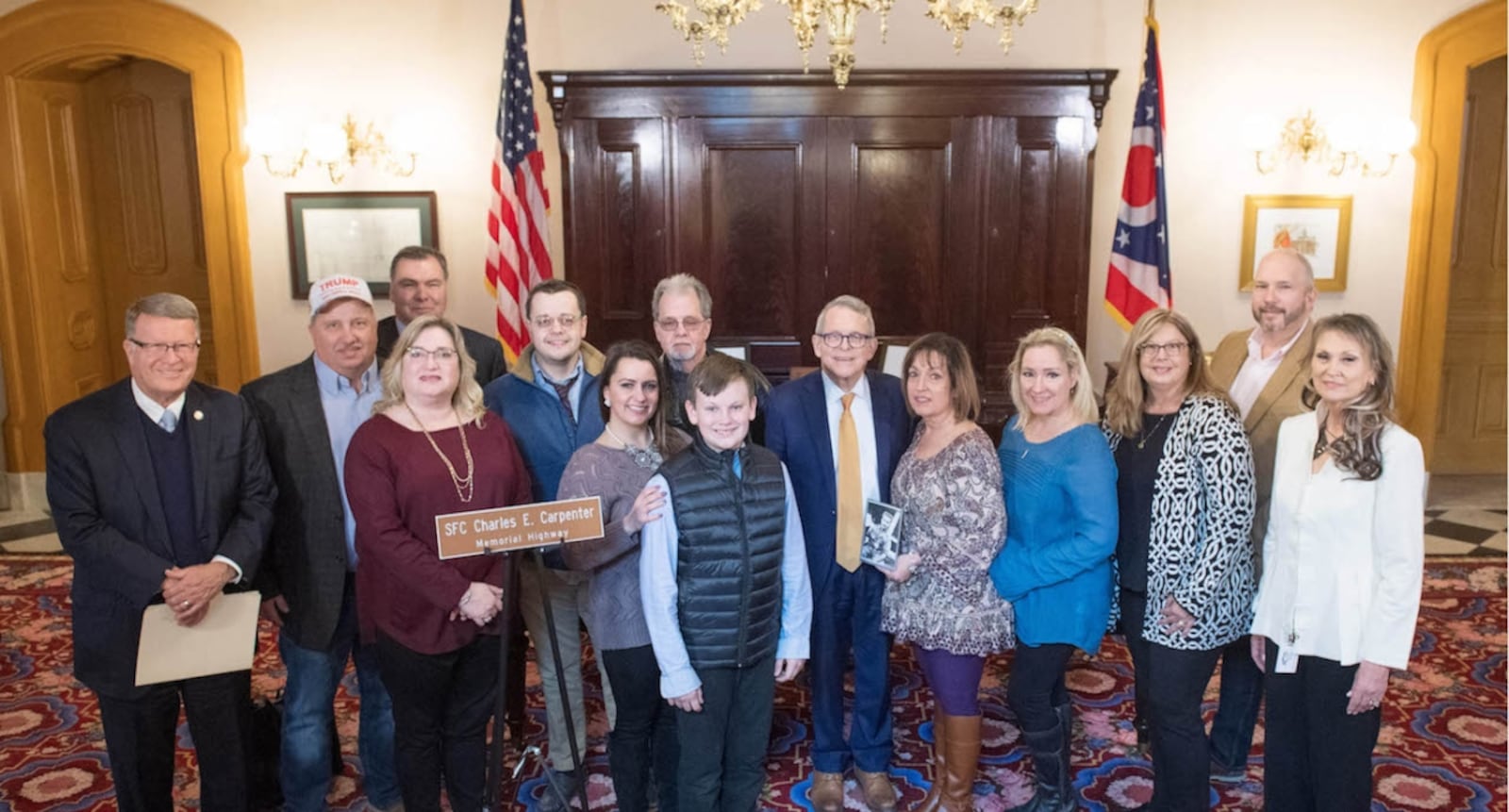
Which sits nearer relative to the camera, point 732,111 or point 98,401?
point 98,401

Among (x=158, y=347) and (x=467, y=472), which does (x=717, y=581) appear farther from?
(x=158, y=347)

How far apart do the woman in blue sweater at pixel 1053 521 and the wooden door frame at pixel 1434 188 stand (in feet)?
16.8

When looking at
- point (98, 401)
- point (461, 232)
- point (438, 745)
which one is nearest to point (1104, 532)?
point (438, 745)

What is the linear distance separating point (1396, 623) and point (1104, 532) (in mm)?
713

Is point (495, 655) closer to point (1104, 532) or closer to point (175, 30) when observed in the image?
point (1104, 532)

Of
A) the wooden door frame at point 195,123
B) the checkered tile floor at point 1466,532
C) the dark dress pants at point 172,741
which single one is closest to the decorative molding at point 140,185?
the wooden door frame at point 195,123

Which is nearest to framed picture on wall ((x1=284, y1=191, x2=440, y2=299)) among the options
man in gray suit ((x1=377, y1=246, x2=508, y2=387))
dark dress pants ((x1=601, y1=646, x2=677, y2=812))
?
man in gray suit ((x1=377, y1=246, x2=508, y2=387))

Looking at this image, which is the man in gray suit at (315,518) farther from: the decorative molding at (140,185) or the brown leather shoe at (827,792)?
the decorative molding at (140,185)

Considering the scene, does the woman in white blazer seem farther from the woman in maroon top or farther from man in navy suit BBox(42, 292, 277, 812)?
man in navy suit BBox(42, 292, 277, 812)

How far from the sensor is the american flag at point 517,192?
19.8ft

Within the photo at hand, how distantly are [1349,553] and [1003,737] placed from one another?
1.69 metres

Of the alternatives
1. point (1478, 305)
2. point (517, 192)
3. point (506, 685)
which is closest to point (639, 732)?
point (506, 685)

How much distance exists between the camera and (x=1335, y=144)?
6.77m

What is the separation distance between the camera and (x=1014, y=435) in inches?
127
